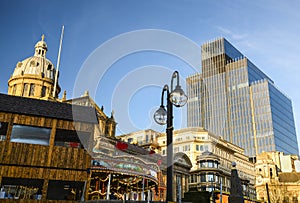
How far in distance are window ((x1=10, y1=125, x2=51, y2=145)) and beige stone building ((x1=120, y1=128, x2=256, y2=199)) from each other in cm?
3484

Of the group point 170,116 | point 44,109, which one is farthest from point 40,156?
point 170,116

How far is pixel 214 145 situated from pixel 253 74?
7703cm

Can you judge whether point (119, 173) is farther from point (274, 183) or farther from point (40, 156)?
point (274, 183)

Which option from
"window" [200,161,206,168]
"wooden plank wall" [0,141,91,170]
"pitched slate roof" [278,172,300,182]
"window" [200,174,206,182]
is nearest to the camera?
"wooden plank wall" [0,141,91,170]

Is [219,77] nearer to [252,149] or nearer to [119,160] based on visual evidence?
[252,149]

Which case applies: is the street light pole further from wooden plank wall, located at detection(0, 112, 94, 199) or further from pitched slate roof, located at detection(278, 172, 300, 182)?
pitched slate roof, located at detection(278, 172, 300, 182)

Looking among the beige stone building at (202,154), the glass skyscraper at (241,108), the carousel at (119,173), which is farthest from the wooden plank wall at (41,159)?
the glass skyscraper at (241,108)

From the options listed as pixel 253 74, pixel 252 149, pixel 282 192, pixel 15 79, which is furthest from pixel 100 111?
pixel 253 74

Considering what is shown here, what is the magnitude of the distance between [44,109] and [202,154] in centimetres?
3746

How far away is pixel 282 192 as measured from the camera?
7119 centimetres

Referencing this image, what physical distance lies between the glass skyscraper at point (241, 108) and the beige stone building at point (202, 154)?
33.0m

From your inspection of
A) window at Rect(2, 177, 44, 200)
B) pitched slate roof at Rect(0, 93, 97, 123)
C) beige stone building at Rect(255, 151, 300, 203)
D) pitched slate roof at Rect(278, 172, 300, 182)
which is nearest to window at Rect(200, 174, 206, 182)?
beige stone building at Rect(255, 151, 300, 203)

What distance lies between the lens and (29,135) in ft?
88.2

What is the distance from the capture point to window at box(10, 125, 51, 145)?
87.6ft
